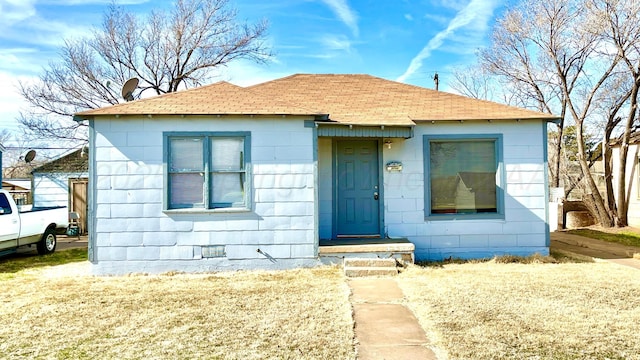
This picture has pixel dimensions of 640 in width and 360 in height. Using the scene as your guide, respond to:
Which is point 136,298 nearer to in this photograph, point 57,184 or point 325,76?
point 325,76

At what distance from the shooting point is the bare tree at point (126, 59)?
18188mm

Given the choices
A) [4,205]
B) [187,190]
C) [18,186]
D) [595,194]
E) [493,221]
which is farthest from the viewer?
[18,186]

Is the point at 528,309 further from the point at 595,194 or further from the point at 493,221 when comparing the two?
the point at 595,194

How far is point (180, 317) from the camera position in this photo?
4.88 metres

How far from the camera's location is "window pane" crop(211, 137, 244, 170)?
24.6 feet

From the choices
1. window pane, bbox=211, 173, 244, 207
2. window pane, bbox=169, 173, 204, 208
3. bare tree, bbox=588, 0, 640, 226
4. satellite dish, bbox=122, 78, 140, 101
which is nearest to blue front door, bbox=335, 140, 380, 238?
window pane, bbox=211, 173, 244, 207

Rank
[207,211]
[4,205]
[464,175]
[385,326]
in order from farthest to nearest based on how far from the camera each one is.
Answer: [4,205] → [464,175] → [207,211] → [385,326]

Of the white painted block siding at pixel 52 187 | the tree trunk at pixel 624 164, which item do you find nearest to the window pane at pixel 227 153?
the white painted block siding at pixel 52 187

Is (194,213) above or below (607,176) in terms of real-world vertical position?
below

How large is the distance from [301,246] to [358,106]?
3275mm

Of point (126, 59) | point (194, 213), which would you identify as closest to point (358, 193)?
point (194, 213)

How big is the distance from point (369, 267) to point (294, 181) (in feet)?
6.26

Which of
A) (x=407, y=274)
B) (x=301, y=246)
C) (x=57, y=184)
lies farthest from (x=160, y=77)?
(x=407, y=274)

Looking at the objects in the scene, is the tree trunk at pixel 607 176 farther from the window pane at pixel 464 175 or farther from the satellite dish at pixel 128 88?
the satellite dish at pixel 128 88
